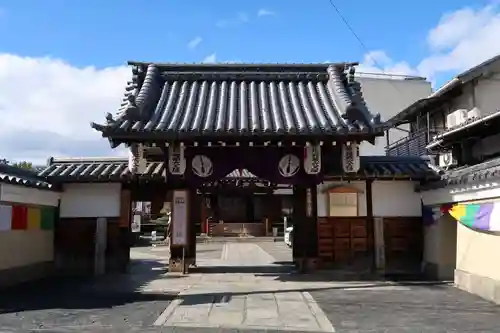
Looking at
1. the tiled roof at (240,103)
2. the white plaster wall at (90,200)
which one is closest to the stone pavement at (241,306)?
the white plaster wall at (90,200)

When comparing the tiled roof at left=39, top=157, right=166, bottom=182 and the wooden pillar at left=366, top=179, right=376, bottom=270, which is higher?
the tiled roof at left=39, top=157, right=166, bottom=182

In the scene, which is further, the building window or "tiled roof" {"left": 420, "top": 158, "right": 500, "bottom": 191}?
the building window

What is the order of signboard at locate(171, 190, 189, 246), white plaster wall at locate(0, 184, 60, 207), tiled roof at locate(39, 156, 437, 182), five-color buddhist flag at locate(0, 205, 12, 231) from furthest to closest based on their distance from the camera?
tiled roof at locate(39, 156, 437, 182) < signboard at locate(171, 190, 189, 246) < white plaster wall at locate(0, 184, 60, 207) < five-color buddhist flag at locate(0, 205, 12, 231)

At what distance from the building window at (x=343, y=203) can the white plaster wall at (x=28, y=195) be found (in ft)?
29.2

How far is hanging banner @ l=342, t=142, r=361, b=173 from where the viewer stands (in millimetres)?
14234

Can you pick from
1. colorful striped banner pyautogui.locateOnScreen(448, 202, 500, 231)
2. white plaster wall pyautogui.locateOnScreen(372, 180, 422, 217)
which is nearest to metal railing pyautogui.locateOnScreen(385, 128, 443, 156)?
white plaster wall pyautogui.locateOnScreen(372, 180, 422, 217)

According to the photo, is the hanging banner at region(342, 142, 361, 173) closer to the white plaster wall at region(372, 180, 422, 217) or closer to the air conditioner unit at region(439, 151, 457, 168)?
the white plaster wall at region(372, 180, 422, 217)

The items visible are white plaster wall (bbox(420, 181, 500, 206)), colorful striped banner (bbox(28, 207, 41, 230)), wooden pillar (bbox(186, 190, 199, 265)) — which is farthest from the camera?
wooden pillar (bbox(186, 190, 199, 265))

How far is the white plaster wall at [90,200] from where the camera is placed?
615 inches

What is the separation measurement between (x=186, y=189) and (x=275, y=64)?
6143 mm

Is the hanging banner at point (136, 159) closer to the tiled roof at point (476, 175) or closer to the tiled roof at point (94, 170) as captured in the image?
the tiled roof at point (94, 170)

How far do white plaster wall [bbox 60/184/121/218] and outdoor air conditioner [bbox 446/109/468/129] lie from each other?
1369 cm

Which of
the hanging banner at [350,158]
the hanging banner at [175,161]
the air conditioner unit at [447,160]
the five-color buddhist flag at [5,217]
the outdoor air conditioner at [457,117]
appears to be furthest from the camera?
the outdoor air conditioner at [457,117]

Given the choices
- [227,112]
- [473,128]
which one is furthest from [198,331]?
[473,128]
